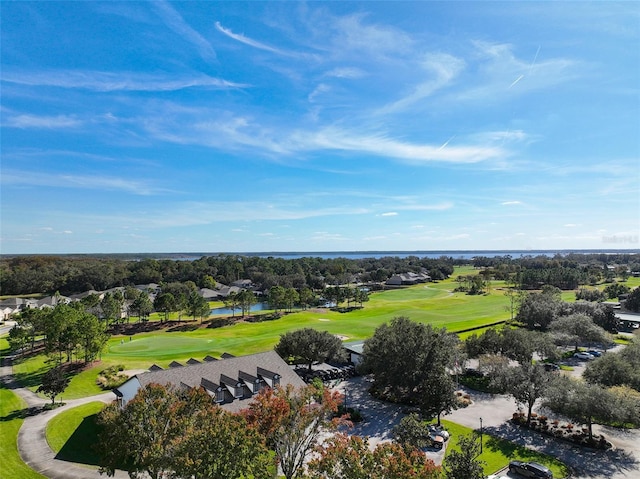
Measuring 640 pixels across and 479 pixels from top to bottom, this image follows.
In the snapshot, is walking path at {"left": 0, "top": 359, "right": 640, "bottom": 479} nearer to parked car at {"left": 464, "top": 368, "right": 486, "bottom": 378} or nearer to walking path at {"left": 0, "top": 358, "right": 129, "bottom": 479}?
walking path at {"left": 0, "top": 358, "right": 129, "bottom": 479}

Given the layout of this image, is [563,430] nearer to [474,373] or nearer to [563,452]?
[563,452]

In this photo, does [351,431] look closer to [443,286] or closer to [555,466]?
[555,466]

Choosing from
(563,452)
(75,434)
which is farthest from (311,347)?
(563,452)

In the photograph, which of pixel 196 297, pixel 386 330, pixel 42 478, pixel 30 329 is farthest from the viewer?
pixel 196 297

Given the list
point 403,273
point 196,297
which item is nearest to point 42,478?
point 196,297

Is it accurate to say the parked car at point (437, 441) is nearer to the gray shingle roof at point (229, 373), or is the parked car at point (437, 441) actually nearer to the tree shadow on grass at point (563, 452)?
the tree shadow on grass at point (563, 452)

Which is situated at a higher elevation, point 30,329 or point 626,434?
point 30,329
